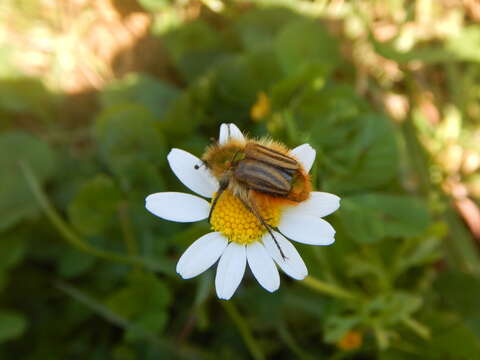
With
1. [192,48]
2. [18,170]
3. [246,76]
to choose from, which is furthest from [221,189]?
[192,48]

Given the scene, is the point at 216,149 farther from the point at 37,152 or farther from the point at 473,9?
the point at 473,9

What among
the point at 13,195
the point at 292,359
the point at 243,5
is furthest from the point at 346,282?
the point at 243,5

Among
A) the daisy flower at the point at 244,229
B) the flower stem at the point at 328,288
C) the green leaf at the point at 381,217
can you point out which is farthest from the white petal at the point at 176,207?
the green leaf at the point at 381,217

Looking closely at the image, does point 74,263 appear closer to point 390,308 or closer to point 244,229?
point 244,229

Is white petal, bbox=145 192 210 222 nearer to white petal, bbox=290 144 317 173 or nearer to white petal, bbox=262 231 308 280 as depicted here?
white petal, bbox=262 231 308 280

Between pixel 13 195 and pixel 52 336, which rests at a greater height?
pixel 13 195
